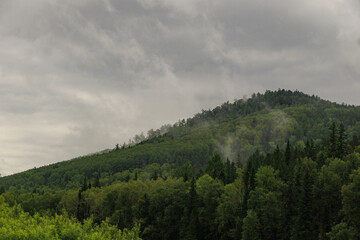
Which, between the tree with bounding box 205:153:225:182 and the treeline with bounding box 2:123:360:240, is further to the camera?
the tree with bounding box 205:153:225:182

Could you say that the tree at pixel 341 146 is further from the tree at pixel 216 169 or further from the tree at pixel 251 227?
the tree at pixel 251 227

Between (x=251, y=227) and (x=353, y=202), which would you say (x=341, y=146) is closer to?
(x=251, y=227)

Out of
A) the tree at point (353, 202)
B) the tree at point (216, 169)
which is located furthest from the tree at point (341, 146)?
the tree at point (353, 202)

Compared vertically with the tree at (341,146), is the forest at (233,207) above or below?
below

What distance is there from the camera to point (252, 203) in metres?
101

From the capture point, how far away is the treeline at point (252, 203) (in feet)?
284

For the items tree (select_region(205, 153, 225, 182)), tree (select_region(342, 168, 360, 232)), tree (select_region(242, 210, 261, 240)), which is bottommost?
tree (select_region(242, 210, 261, 240))

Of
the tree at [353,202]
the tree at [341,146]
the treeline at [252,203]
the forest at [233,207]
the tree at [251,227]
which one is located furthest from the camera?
the tree at [341,146]

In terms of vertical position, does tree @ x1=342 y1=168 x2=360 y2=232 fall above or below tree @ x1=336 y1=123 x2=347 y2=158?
below

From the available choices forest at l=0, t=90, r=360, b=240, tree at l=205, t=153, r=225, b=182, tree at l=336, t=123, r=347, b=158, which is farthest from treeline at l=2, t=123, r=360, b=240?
tree at l=205, t=153, r=225, b=182

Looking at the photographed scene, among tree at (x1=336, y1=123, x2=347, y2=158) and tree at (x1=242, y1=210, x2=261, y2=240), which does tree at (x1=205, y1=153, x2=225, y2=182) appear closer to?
tree at (x1=336, y1=123, x2=347, y2=158)

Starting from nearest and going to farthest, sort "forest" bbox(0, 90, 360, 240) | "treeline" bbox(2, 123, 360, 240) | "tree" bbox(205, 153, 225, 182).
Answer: "forest" bbox(0, 90, 360, 240) → "treeline" bbox(2, 123, 360, 240) → "tree" bbox(205, 153, 225, 182)

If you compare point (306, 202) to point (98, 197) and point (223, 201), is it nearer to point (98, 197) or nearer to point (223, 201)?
point (223, 201)

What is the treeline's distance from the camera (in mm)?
86625
